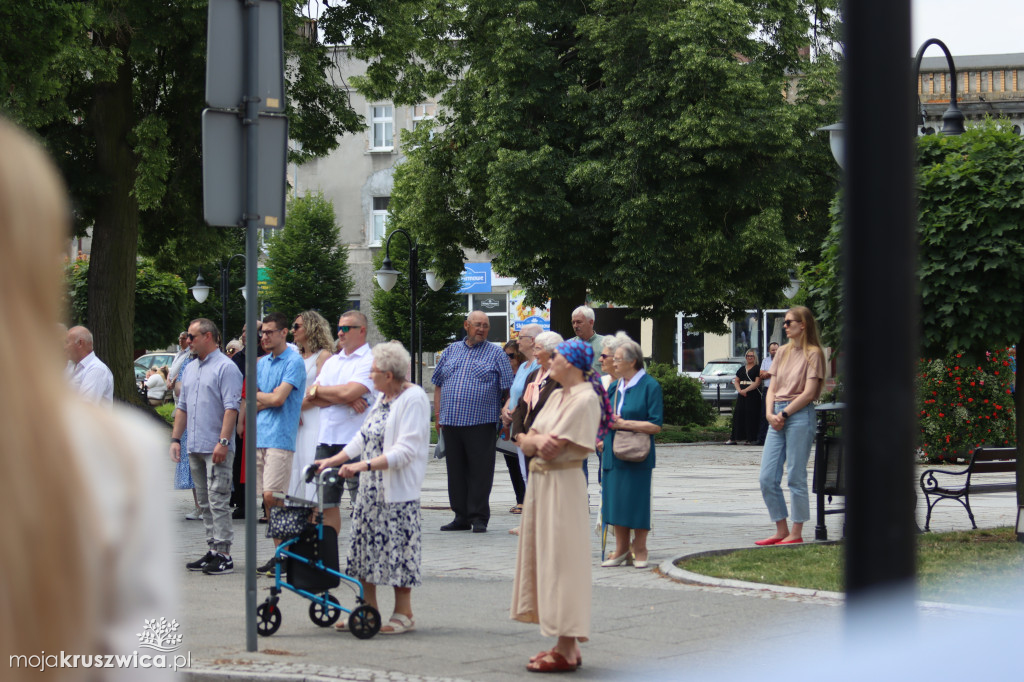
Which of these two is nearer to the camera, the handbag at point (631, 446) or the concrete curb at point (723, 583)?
the concrete curb at point (723, 583)

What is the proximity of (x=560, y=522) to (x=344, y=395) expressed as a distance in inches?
132

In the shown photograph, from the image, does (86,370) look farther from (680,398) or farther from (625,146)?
(680,398)

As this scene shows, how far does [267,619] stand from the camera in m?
7.76

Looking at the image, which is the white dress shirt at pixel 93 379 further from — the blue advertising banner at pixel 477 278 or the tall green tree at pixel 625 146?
the blue advertising banner at pixel 477 278

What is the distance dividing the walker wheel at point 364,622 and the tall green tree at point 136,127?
13.3 metres

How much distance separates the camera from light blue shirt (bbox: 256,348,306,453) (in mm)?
10195

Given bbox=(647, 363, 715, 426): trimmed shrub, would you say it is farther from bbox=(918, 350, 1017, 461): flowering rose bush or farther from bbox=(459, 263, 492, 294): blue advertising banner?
bbox=(459, 263, 492, 294): blue advertising banner

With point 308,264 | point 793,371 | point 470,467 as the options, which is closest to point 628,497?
point 793,371

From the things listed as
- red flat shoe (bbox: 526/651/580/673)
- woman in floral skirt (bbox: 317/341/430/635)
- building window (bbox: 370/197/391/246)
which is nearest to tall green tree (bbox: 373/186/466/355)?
building window (bbox: 370/197/391/246)

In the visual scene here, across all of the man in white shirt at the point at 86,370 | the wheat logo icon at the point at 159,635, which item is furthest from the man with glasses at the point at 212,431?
the wheat logo icon at the point at 159,635

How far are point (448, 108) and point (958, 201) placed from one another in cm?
2446

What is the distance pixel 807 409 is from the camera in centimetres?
1101

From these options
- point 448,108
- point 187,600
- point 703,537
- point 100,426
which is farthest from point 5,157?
point 448,108

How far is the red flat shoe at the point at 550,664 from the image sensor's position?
6719 millimetres
